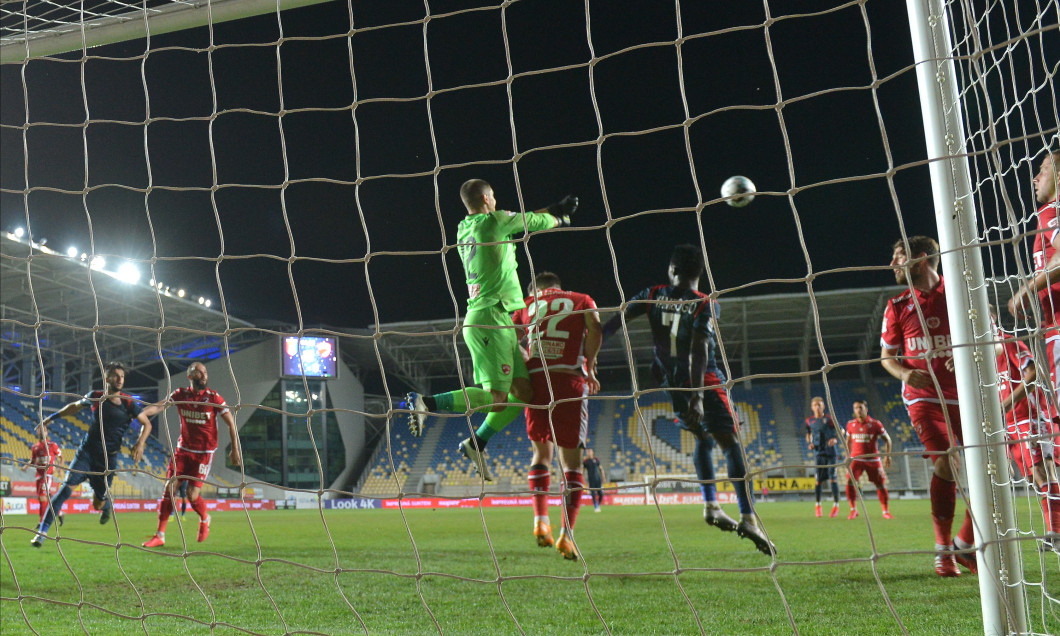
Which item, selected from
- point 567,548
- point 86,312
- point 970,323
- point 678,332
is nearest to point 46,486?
point 567,548

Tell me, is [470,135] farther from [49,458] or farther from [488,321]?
[49,458]

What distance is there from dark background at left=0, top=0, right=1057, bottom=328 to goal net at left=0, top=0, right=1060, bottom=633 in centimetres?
11

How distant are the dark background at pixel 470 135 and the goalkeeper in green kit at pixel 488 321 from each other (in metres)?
0.95

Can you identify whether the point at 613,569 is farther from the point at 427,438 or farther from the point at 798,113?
the point at 427,438

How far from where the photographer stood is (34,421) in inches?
998

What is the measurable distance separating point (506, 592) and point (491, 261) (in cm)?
182

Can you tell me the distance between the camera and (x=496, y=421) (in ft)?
13.3

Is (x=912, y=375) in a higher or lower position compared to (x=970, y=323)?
lower

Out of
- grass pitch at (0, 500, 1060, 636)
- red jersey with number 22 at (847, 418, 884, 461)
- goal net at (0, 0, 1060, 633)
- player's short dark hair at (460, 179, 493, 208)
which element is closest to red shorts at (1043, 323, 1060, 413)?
goal net at (0, 0, 1060, 633)

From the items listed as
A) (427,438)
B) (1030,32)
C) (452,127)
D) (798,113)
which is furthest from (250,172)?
(427,438)

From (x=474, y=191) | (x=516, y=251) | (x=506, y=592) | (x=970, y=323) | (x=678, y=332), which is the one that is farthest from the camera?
(x=516, y=251)

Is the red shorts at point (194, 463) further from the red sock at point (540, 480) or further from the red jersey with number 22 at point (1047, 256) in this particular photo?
the red jersey with number 22 at point (1047, 256)

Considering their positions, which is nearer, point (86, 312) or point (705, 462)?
point (705, 462)

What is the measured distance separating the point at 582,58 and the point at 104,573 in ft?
36.5
